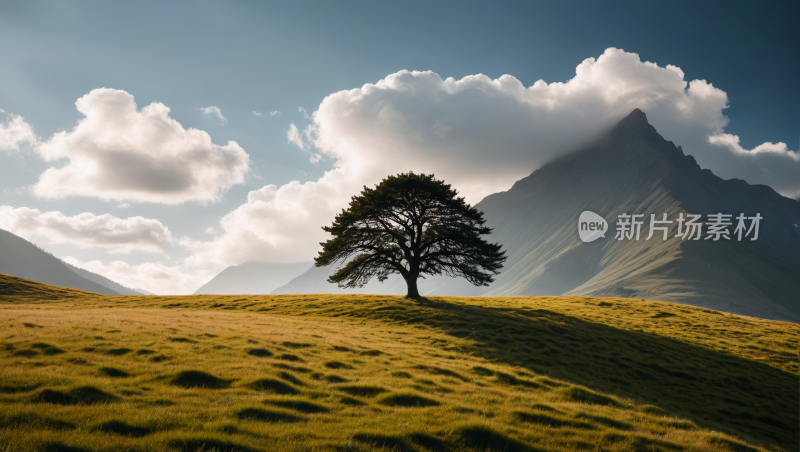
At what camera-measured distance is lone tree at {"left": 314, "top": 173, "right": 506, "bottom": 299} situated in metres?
44.4

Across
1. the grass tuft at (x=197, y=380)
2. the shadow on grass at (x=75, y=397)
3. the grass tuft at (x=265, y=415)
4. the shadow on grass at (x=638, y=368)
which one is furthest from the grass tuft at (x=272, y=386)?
the shadow on grass at (x=638, y=368)

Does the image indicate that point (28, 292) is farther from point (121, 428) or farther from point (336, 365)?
point (121, 428)

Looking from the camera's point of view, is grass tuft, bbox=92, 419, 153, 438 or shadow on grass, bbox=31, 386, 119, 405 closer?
grass tuft, bbox=92, 419, 153, 438

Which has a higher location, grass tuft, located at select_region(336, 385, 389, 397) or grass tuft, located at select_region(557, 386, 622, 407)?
grass tuft, located at select_region(336, 385, 389, 397)

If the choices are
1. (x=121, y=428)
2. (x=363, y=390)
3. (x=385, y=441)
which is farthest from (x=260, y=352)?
(x=385, y=441)

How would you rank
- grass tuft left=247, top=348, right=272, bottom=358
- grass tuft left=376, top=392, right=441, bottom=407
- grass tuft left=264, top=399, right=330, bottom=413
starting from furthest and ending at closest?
grass tuft left=247, top=348, right=272, bottom=358, grass tuft left=376, top=392, right=441, bottom=407, grass tuft left=264, top=399, right=330, bottom=413

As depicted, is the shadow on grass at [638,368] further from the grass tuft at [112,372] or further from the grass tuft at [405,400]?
the grass tuft at [112,372]

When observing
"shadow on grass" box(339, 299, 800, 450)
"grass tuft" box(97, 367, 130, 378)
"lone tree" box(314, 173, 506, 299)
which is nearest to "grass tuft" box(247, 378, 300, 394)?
"grass tuft" box(97, 367, 130, 378)

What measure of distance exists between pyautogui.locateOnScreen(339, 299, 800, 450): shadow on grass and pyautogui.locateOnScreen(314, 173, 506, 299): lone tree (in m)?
8.33

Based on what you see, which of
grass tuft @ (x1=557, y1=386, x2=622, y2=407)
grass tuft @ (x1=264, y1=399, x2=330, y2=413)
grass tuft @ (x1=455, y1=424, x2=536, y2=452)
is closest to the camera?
grass tuft @ (x1=455, y1=424, x2=536, y2=452)

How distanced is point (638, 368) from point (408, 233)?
90.6ft

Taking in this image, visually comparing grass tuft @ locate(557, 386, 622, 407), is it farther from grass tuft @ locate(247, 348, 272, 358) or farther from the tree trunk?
the tree trunk

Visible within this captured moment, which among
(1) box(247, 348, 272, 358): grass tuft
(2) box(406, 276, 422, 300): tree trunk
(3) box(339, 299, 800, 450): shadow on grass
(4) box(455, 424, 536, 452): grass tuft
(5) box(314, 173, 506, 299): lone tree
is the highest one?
(5) box(314, 173, 506, 299): lone tree

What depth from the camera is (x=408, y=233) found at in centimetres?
4631
